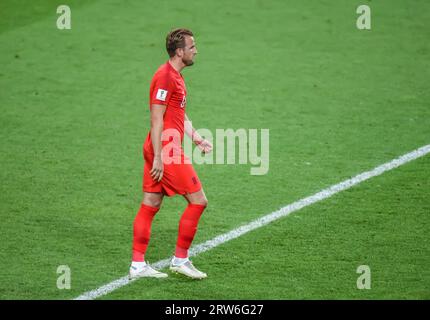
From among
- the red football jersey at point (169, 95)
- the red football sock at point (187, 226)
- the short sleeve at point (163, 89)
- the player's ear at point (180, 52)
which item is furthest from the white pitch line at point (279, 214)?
the player's ear at point (180, 52)

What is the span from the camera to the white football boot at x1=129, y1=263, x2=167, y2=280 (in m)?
6.01

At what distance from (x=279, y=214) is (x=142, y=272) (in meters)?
1.72

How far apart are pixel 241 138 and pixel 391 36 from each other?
13.9 feet

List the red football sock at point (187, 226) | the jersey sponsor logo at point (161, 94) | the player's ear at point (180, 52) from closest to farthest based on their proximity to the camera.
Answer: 1. the jersey sponsor logo at point (161, 94)
2. the player's ear at point (180, 52)
3. the red football sock at point (187, 226)

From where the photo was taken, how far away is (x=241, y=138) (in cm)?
916

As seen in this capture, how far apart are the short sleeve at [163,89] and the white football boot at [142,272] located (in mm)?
1212

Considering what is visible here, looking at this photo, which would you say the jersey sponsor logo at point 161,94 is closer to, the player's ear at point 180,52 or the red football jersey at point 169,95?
the red football jersey at point 169,95

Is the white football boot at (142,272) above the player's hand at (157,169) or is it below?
below

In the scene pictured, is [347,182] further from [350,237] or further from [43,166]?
[43,166]

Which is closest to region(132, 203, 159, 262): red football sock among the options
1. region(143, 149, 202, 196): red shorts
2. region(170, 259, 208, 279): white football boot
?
region(143, 149, 202, 196): red shorts

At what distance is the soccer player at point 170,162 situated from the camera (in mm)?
5824

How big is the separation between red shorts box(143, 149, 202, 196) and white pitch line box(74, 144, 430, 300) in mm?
698

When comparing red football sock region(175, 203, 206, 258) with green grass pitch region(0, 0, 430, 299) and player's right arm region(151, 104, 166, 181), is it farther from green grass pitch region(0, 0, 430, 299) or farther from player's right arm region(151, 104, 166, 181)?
player's right arm region(151, 104, 166, 181)

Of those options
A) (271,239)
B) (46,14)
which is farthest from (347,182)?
(46,14)
